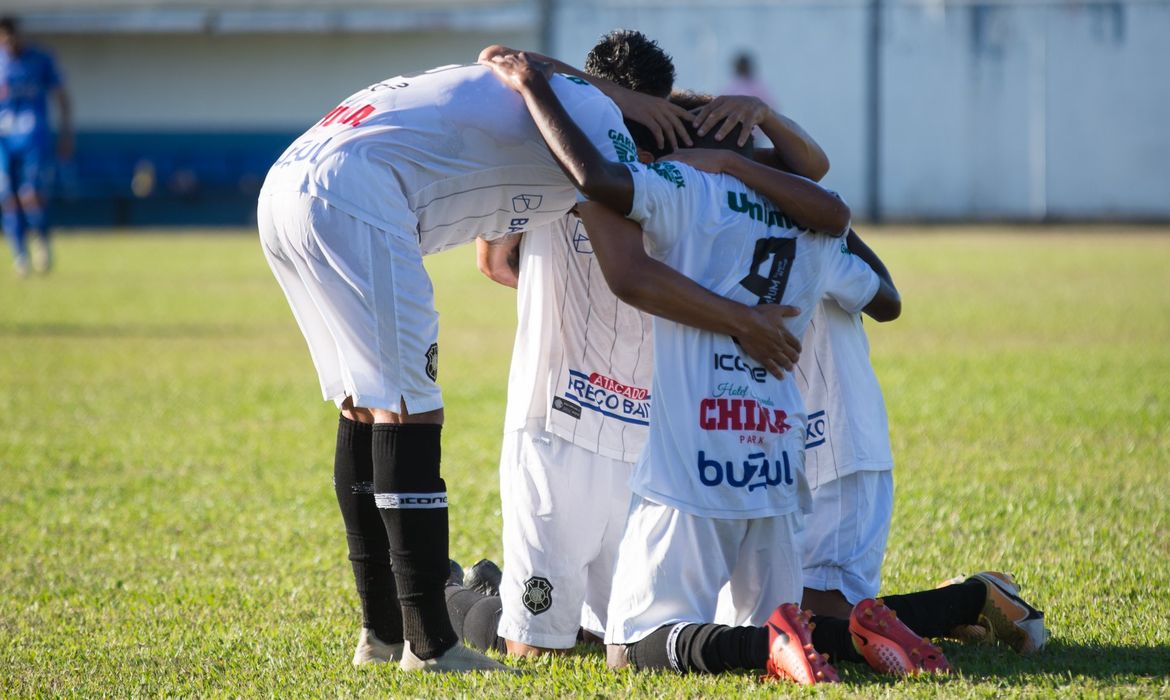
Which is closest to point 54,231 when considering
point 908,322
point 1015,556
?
point 908,322

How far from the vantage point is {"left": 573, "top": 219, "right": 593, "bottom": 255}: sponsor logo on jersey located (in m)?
4.05

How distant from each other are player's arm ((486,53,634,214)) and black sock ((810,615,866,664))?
1.13 metres

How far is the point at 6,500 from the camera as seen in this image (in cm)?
574

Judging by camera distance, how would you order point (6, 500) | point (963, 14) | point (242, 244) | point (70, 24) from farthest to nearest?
point (70, 24) → point (963, 14) → point (242, 244) → point (6, 500)

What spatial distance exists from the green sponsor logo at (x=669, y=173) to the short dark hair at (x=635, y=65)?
501 mm

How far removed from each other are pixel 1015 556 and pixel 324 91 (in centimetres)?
2634

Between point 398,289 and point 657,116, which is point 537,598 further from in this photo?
point 657,116

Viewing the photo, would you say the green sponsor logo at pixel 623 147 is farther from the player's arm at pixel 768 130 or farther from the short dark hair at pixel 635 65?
the short dark hair at pixel 635 65

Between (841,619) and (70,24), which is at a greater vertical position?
(70,24)

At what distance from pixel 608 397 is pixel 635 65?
3.07 feet

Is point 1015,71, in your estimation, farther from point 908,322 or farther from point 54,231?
point 54,231

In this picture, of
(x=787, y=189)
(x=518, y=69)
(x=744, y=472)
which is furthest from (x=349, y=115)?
(x=744, y=472)

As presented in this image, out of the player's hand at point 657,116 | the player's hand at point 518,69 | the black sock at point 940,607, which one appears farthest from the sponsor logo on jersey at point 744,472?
the player's hand at point 518,69

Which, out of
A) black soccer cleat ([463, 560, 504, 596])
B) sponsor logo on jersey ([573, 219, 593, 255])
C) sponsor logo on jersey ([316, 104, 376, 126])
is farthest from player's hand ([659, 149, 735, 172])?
black soccer cleat ([463, 560, 504, 596])
